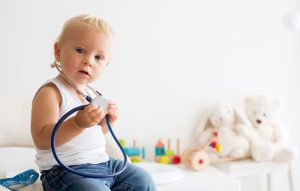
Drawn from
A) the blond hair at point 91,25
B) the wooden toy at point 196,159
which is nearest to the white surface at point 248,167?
the wooden toy at point 196,159

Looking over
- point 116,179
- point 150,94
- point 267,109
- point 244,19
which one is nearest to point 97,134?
point 116,179

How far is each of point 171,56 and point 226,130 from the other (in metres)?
0.46

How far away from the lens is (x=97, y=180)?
0.84m

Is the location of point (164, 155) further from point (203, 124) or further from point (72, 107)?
point (72, 107)

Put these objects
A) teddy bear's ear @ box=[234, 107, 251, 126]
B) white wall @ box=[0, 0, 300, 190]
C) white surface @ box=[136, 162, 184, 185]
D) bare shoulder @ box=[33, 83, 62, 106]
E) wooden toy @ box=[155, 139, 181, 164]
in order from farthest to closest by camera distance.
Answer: teddy bear's ear @ box=[234, 107, 251, 126]
wooden toy @ box=[155, 139, 181, 164]
white wall @ box=[0, 0, 300, 190]
white surface @ box=[136, 162, 184, 185]
bare shoulder @ box=[33, 83, 62, 106]

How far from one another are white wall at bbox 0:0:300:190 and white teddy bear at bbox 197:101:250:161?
8cm

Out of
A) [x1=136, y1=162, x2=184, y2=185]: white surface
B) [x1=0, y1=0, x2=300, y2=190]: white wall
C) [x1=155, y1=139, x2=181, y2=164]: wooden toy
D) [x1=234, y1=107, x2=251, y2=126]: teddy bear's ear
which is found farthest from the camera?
[x1=234, y1=107, x2=251, y2=126]: teddy bear's ear

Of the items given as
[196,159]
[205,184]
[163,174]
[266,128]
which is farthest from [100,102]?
[266,128]

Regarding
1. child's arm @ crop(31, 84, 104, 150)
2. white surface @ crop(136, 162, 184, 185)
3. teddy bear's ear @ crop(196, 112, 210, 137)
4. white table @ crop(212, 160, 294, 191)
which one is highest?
child's arm @ crop(31, 84, 104, 150)

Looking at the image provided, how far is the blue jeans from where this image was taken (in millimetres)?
815

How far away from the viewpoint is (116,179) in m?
0.93

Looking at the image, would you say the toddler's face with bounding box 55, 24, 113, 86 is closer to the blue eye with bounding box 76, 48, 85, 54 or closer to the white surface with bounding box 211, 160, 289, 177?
the blue eye with bounding box 76, 48, 85, 54

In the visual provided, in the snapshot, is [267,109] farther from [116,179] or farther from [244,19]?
[116,179]

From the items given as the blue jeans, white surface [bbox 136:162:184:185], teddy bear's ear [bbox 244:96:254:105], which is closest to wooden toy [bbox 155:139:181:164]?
white surface [bbox 136:162:184:185]
